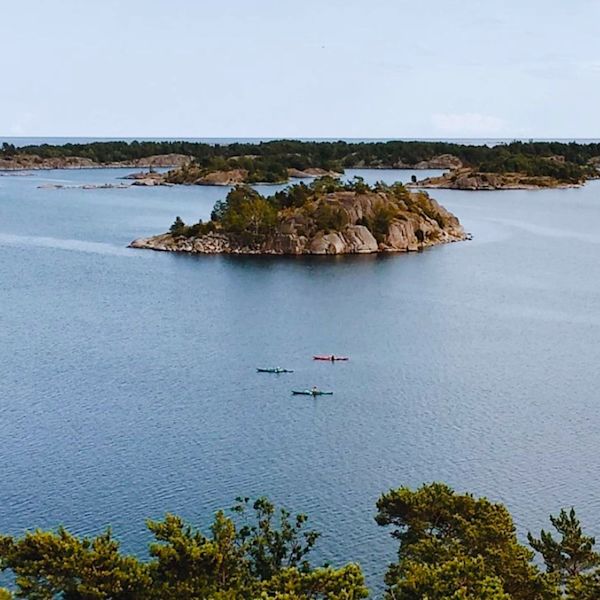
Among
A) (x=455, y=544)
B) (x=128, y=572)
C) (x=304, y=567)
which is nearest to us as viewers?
(x=128, y=572)

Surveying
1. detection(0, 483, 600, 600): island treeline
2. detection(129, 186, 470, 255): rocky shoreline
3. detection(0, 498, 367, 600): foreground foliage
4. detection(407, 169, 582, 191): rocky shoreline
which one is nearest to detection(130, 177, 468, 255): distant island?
detection(129, 186, 470, 255): rocky shoreline

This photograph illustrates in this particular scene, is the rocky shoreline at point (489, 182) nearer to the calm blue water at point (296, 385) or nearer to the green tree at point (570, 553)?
the calm blue water at point (296, 385)

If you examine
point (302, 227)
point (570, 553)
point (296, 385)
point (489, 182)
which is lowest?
point (296, 385)

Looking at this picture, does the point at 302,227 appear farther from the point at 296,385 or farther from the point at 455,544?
the point at 455,544

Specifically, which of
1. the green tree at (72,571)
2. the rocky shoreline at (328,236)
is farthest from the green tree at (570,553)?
the rocky shoreline at (328,236)

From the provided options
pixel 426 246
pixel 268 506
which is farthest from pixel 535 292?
pixel 268 506

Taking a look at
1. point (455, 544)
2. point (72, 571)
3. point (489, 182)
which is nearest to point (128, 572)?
point (72, 571)

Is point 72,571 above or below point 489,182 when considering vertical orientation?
below
